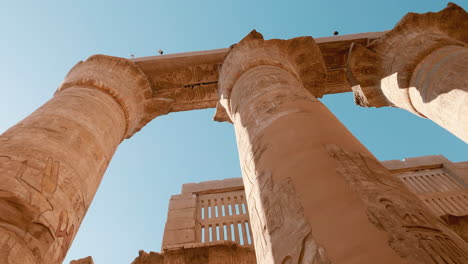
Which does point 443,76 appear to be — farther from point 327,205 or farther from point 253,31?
point 327,205

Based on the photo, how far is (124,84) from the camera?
640cm

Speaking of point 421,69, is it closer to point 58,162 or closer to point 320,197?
point 320,197

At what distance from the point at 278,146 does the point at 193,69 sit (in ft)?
15.8

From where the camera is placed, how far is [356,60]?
22.0 feet

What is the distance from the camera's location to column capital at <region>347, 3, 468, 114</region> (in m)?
5.82

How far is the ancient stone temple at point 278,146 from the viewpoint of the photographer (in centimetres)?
208

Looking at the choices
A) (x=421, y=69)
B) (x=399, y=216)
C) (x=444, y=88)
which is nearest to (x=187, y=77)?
(x=421, y=69)

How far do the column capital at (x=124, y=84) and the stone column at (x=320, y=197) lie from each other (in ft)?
9.39

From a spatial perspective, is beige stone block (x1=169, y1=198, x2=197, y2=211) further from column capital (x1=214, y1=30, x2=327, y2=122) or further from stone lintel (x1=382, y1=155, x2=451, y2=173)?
stone lintel (x1=382, y1=155, x2=451, y2=173)

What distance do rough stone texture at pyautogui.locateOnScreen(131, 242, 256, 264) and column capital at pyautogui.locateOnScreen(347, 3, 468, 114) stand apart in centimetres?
425

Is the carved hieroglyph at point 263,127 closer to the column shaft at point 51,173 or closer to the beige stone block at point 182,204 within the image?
the column shaft at point 51,173

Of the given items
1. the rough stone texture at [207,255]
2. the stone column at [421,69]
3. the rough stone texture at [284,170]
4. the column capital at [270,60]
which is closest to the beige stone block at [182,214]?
the rough stone texture at [207,255]

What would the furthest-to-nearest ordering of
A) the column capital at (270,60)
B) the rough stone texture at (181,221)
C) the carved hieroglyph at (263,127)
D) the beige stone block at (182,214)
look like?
the beige stone block at (182,214) < the rough stone texture at (181,221) < the column capital at (270,60) < the carved hieroglyph at (263,127)

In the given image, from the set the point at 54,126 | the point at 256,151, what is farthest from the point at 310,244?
the point at 54,126
